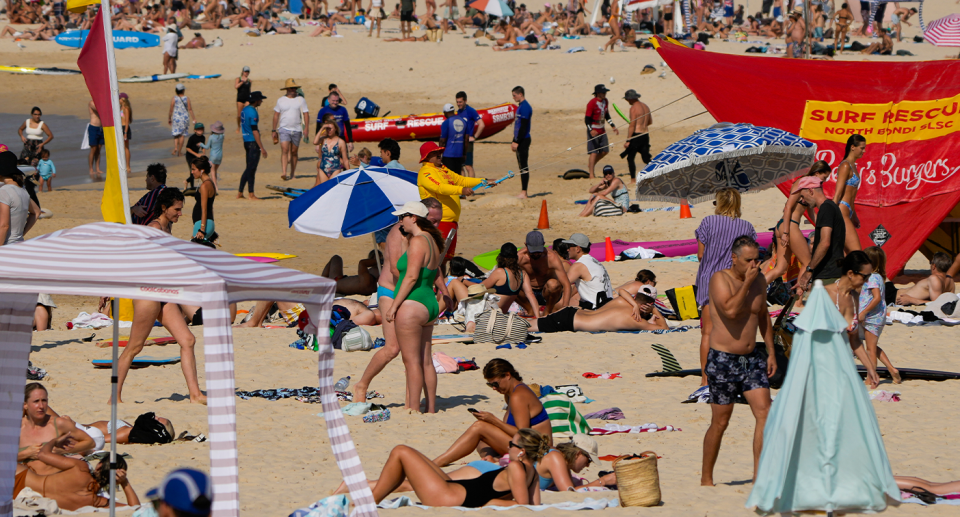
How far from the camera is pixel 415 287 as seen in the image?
23.3 ft

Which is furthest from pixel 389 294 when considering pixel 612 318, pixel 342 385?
pixel 612 318

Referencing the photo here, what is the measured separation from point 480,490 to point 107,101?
4407mm

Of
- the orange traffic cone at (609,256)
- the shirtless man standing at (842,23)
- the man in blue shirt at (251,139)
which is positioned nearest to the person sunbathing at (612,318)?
the orange traffic cone at (609,256)

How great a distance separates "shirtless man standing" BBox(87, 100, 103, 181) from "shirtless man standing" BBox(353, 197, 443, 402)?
11607 millimetres

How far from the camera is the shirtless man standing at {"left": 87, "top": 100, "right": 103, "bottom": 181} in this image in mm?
17931

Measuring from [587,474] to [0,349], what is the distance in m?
3.41

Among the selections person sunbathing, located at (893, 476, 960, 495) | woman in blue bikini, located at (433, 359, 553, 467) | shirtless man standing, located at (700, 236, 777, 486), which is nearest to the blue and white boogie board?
woman in blue bikini, located at (433, 359, 553, 467)

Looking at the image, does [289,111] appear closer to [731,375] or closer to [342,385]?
[342,385]

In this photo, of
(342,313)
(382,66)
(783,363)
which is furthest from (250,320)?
(382,66)

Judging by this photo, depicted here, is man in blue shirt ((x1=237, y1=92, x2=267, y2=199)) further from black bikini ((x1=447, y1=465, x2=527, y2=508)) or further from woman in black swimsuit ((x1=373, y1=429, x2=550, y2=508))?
black bikini ((x1=447, y1=465, x2=527, y2=508))

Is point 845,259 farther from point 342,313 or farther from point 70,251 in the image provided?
point 70,251

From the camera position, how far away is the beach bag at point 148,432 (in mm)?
6656

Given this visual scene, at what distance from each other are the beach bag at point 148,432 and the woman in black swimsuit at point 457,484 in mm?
1819

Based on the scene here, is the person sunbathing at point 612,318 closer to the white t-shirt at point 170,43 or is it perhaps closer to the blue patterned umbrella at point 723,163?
the blue patterned umbrella at point 723,163
